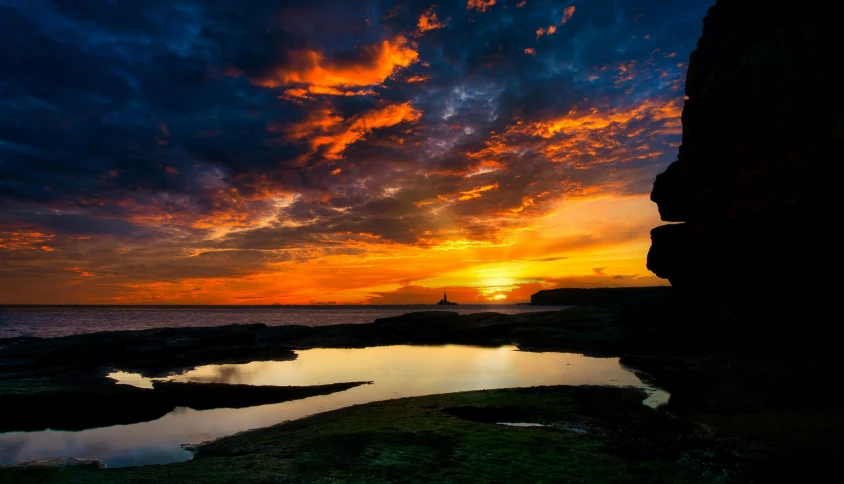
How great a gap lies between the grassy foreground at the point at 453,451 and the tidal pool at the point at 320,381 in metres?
3.24

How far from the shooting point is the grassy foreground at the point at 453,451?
434 inches

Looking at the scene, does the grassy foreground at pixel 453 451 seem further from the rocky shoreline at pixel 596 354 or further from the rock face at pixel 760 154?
the rock face at pixel 760 154

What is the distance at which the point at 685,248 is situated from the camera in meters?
45.0

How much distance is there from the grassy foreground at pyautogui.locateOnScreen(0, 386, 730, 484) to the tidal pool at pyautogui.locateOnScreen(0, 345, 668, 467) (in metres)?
3.24

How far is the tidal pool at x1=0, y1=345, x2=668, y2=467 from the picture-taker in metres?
16.8

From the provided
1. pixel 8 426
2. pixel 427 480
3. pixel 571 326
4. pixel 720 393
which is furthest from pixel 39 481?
pixel 571 326

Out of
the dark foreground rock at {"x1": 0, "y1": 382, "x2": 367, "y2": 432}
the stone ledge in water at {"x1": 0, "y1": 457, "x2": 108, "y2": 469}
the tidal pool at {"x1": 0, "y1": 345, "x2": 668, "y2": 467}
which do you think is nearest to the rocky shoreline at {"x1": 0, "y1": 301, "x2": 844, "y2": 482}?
the dark foreground rock at {"x1": 0, "y1": 382, "x2": 367, "y2": 432}

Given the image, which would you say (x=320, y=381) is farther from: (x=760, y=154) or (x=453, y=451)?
(x=760, y=154)

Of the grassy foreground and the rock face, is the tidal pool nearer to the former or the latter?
the grassy foreground

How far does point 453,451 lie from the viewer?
43.0 feet

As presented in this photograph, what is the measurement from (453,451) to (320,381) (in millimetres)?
20416

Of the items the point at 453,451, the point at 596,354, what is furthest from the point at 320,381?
the point at 596,354

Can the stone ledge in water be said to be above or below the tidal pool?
above

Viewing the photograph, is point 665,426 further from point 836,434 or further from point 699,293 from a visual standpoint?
point 699,293
